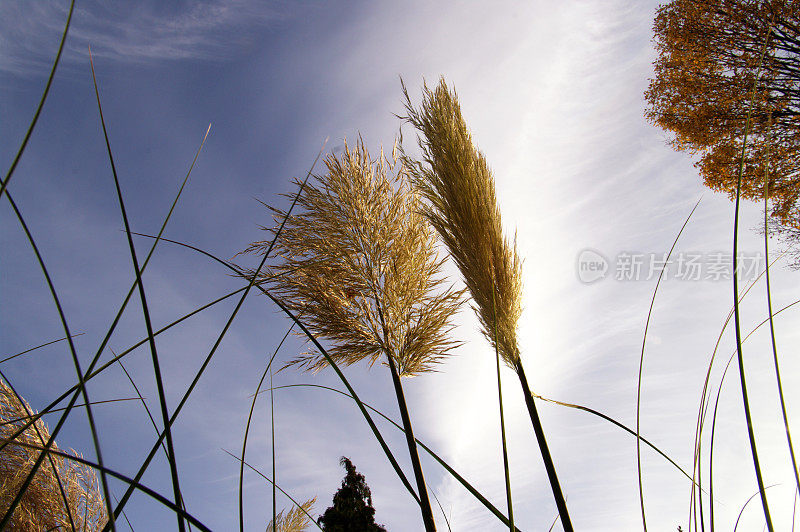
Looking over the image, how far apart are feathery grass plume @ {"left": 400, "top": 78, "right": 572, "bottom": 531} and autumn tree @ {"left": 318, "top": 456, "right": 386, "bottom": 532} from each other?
7.14 metres

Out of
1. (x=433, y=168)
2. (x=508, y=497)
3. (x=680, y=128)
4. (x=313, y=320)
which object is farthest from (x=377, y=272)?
(x=680, y=128)

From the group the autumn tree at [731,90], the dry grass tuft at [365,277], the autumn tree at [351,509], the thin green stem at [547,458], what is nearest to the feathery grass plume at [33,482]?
the dry grass tuft at [365,277]

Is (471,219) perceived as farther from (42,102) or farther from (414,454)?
(42,102)

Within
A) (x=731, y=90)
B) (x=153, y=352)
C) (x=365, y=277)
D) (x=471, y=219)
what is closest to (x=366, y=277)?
(x=365, y=277)

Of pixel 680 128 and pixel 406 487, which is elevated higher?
pixel 680 128

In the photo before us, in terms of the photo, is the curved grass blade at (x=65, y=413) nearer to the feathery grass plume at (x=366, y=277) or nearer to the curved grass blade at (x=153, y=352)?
the curved grass blade at (x=153, y=352)

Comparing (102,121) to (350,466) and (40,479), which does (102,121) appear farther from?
(350,466)

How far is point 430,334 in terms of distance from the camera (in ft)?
8.99

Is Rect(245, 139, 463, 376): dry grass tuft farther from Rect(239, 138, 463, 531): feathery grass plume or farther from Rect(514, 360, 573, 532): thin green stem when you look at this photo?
Rect(514, 360, 573, 532): thin green stem

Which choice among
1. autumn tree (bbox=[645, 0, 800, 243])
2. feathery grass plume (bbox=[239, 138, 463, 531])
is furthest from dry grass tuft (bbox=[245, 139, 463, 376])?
autumn tree (bbox=[645, 0, 800, 243])

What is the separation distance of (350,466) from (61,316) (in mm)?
9119

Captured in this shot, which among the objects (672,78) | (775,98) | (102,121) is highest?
(672,78)

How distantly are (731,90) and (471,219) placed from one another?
6908mm

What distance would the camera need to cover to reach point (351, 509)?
26.5ft
